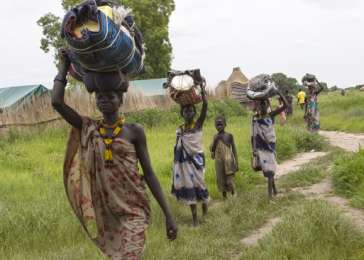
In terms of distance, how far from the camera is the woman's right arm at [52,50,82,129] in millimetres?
3012

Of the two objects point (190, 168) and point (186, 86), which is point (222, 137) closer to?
point (190, 168)

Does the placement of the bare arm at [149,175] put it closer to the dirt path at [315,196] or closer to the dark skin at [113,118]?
the dark skin at [113,118]

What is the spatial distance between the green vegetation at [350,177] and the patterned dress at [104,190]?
4.36 metres

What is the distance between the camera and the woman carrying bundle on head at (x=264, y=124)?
732 centimetres

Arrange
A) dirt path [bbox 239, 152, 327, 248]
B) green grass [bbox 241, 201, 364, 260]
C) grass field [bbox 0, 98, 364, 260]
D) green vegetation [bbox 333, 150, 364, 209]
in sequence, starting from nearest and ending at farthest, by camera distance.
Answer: green grass [bbox 241, 201, 364, 260]
grass field [bbox 0, 98, 364, 260]
dirt path [bbox 239, 152, 327, 248]
green vegetation [bbox 333, 150, 364, 209]

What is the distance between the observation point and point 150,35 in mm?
28391

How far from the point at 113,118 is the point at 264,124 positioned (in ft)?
14.9

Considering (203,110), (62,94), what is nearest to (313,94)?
(203,110)

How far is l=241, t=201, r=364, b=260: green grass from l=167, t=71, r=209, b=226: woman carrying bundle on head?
52.1 inches

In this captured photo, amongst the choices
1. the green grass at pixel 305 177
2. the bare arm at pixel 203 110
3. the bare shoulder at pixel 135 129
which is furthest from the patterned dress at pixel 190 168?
the bare shoulder at pixel 135 129

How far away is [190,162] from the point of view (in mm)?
6363

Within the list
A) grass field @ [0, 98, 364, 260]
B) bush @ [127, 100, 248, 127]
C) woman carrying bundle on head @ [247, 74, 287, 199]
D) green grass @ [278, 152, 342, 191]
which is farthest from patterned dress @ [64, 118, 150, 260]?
bush @ [127, 100, 248, 127]

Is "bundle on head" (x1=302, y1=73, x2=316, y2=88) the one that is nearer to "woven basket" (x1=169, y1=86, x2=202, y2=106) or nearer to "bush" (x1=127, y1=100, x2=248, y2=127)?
"bush" (x1=127, y1=100, x2=248, y2=127)

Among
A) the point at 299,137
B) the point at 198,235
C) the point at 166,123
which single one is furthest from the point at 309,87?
the point at 198,235
